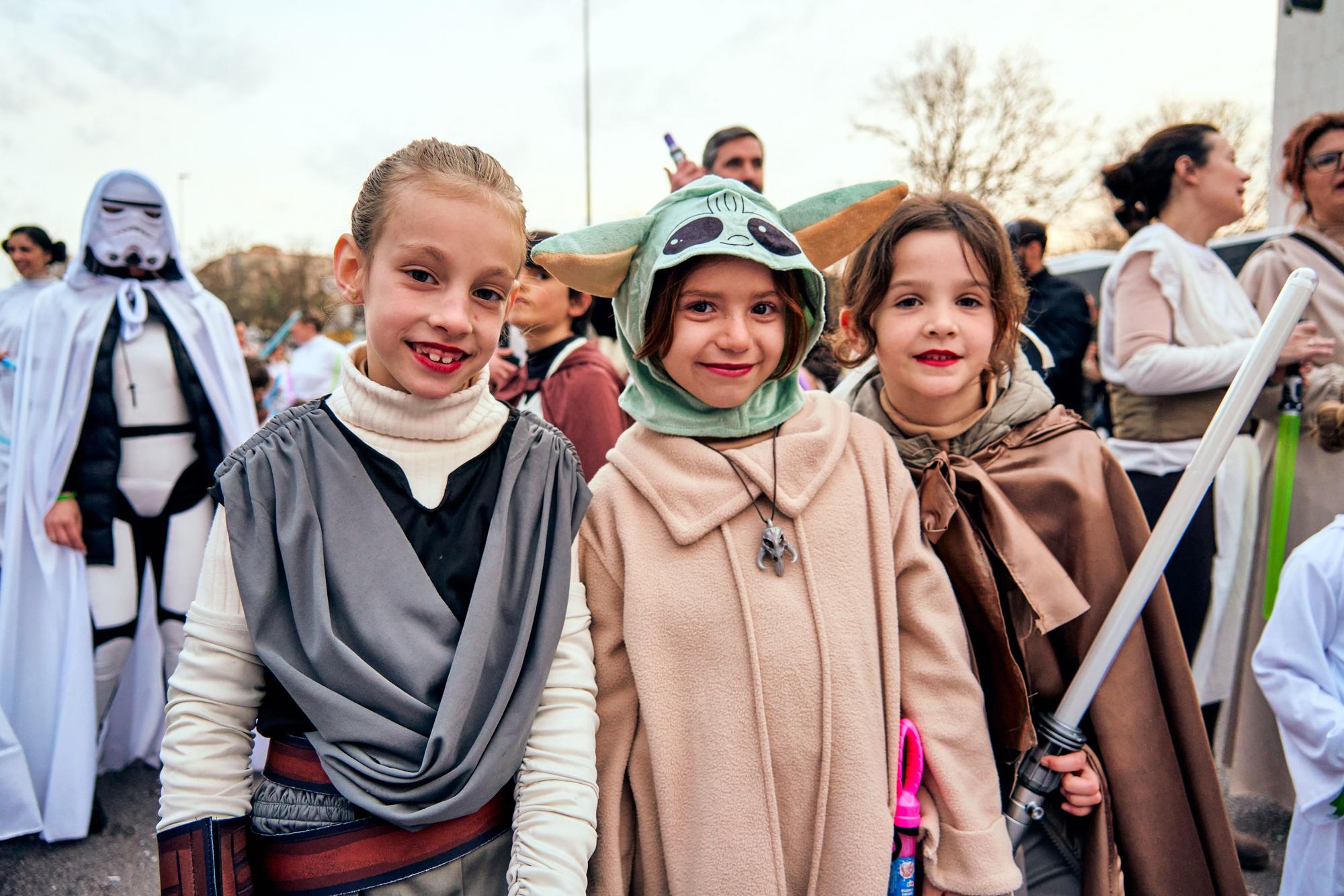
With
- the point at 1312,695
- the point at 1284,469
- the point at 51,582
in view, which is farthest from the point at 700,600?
the point at 51,582

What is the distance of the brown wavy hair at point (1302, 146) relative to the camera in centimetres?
312

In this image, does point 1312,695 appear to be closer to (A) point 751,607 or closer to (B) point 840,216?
(A) point 751,607

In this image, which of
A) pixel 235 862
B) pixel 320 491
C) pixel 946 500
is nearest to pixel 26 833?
pixel 235 862

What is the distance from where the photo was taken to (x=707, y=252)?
164cm

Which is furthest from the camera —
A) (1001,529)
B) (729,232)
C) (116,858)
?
(116,858)

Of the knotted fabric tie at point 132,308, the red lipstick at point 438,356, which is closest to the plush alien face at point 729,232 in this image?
the red lipstick at point 438,356

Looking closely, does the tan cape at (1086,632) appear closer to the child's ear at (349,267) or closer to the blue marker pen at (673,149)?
the child's ear at (349,267)

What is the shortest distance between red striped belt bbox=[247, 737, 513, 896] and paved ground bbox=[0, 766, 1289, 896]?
6.24 feet

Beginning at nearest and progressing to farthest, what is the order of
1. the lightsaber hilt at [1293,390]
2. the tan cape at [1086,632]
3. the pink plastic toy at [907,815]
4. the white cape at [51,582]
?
the pink plastic toy at [907,815] < the tan cape at [1086,632] < the lightsaber hilt at [1293,390] < the white cape at [51,582]

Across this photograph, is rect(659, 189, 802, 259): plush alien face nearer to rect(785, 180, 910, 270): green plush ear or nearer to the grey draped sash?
rect(785, 180, 910, 270): green plush ear

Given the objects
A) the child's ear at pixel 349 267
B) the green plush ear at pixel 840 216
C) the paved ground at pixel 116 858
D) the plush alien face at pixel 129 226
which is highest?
the plush alien face at pixel 129 226

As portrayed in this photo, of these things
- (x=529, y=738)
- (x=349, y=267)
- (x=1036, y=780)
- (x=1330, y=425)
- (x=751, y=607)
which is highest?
(x=349, y=267)

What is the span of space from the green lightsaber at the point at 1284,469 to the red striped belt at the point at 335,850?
2.87 metres

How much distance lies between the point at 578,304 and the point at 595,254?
6.01 ft
